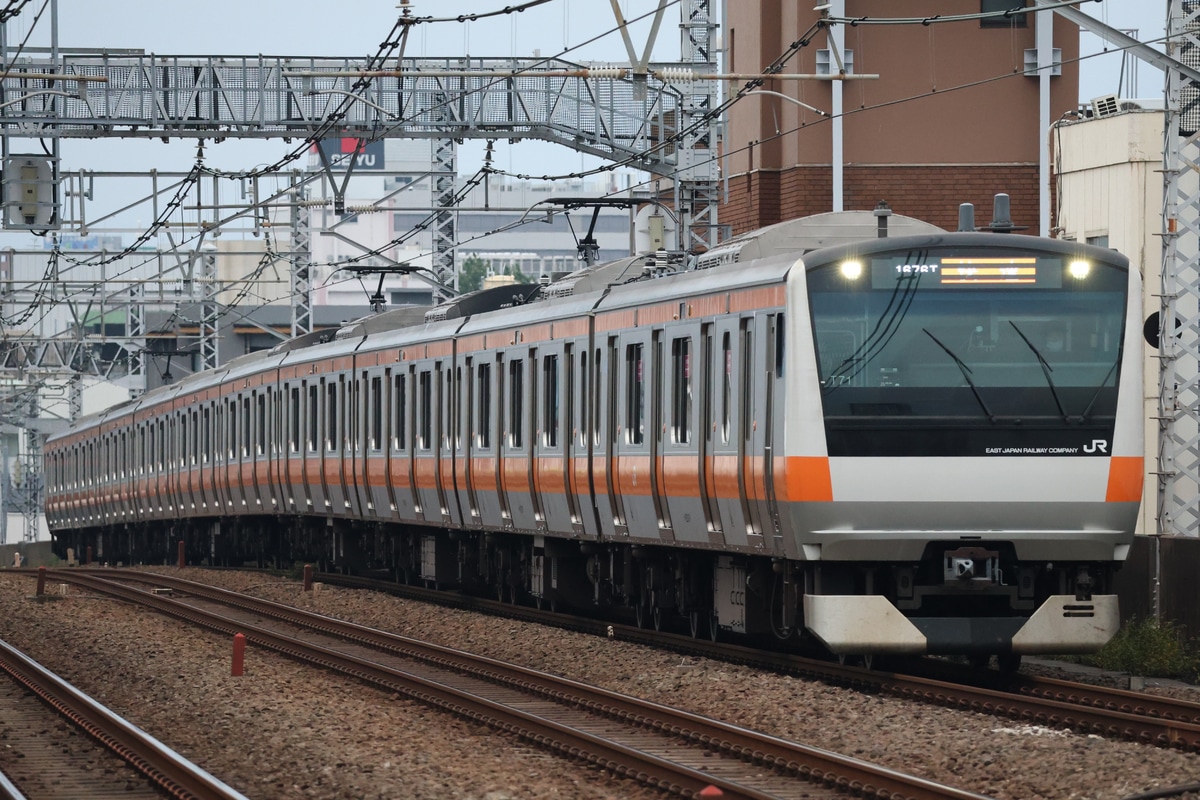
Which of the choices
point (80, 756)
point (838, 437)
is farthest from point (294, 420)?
point (80, 756)

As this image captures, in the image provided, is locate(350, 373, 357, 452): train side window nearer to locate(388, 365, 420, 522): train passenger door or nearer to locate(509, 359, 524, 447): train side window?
locate(388, 365, 420, 522): train passenger door

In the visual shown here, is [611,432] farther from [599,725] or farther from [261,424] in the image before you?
[261,424]

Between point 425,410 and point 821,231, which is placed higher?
point 821,231

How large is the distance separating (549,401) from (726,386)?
4.91m

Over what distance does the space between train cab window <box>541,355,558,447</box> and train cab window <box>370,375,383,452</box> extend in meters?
6.79

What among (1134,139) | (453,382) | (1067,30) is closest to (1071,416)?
(453,382)

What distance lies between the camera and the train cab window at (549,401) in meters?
20.4

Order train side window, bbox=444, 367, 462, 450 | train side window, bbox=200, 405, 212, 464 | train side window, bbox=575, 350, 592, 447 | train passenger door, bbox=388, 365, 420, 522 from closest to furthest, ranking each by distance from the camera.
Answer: train side window, bbox=575, 350, 592, 447, train side window, bbox=444, 367, 462, 450, train passenger door, bbox=388, 365, 420, 522, train side window, bbox=200, 405, 212, 464

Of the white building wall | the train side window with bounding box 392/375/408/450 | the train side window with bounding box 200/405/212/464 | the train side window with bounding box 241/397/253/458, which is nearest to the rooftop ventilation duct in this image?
the white building wall

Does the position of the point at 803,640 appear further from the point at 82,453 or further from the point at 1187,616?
the point at 82,453

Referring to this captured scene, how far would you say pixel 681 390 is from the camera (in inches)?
669

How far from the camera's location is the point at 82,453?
184ft

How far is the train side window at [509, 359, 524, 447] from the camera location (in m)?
21.5

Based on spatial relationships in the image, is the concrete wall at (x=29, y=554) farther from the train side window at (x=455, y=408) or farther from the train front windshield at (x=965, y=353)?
the train front windshield at (x=965, y=353)
